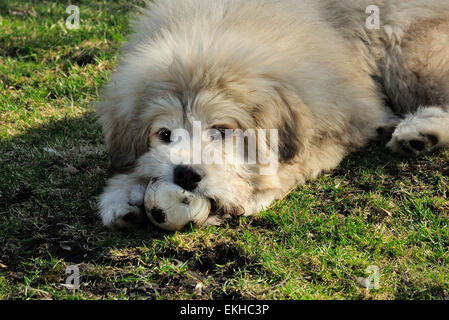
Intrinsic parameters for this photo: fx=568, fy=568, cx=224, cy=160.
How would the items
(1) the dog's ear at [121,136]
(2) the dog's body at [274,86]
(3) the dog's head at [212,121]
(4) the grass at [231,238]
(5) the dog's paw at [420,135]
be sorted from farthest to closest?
(5) the dog's paw at [420,135]
(1) the dog's ear at [121,136]
(2) the dog's body at [274,86]
(3) the dog's head at [212,121]
(4) the grass at [231,238]

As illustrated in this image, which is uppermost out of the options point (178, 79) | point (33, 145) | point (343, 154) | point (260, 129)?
point (178, 79)

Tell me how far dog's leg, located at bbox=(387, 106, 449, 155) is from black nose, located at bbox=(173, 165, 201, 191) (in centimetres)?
170

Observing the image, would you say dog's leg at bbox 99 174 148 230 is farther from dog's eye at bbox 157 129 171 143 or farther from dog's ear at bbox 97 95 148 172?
dog's eye at bbox 157 129 171 143

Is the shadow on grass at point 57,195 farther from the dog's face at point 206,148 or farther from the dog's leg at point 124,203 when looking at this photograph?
the dog's face at point 206,148

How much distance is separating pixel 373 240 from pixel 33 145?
2.75 m

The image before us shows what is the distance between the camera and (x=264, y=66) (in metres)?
3.59

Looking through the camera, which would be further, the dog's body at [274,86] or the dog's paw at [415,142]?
the dog's paw at [415,142]

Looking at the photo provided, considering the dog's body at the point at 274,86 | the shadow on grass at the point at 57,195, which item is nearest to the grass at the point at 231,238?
the shadow on grass at the point at 57,195

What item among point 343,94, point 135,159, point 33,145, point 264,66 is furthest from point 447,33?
point 33,145

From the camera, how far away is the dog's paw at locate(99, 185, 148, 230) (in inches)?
134

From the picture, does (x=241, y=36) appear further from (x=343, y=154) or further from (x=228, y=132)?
(x=343, y=154)

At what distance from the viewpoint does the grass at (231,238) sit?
9.55ft

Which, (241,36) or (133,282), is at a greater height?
(241,36)

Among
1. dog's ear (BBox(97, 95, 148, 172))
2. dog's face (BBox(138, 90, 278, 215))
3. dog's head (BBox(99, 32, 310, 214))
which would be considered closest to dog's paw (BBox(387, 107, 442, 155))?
dog's head (BBox(99, 32, 310, 214))
